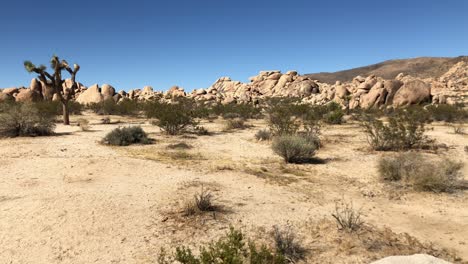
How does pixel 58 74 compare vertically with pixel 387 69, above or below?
below

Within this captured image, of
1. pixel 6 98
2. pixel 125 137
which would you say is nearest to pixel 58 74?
pixel 125 137

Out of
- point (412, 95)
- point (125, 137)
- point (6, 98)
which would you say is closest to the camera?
point (125, 137)

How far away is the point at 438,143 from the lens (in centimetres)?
1488

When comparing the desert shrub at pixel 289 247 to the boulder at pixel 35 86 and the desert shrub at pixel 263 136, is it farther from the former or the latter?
the boulder at pixel 35 86

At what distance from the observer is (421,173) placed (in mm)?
8422

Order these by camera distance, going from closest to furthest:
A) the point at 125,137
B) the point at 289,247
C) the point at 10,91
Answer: the point at 289,247 < the point at 125,137 < the point at 10,91

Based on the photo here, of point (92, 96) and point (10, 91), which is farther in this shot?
point (10, 91)

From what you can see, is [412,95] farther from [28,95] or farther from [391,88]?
[28,95]

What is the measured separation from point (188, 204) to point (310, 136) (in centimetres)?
845

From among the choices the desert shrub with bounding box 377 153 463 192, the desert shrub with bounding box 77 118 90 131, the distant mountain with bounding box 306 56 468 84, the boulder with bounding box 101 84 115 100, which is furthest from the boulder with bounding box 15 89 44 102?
the distant mountain with bounding box 306 56 468 84

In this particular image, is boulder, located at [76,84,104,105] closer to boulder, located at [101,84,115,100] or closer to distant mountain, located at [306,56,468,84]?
boulder, located at [101,84,115,100]

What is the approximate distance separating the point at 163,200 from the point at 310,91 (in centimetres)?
5816

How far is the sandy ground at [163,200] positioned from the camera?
5.56 metres

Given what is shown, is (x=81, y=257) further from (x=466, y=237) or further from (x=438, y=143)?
(x=438, y=143)
